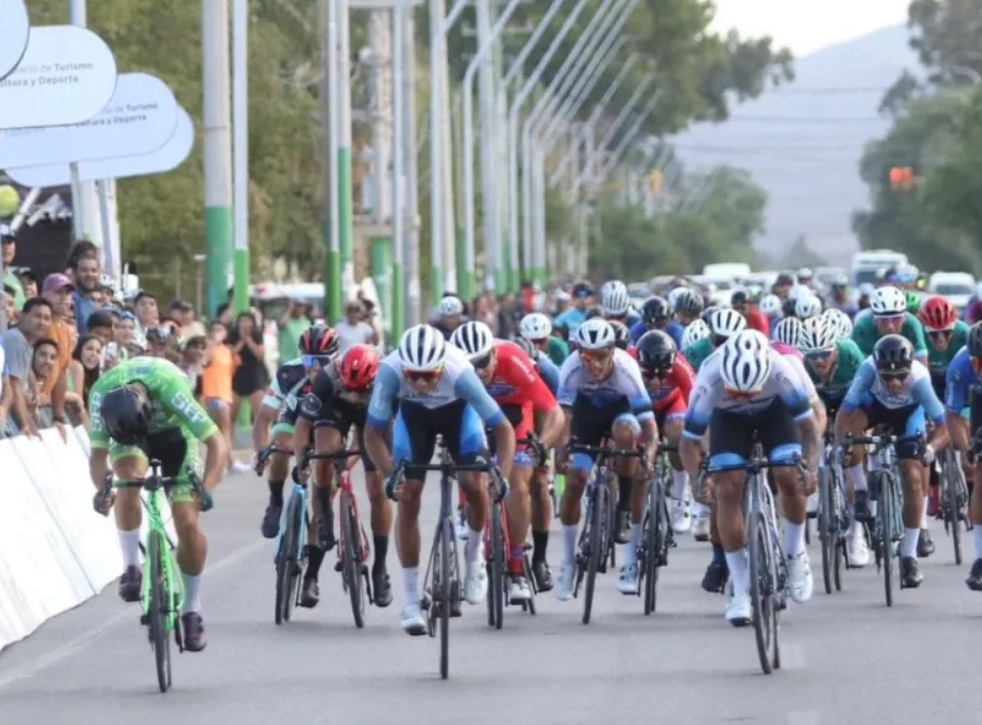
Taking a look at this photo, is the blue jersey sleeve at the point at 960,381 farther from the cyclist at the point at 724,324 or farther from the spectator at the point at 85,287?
the spectator at the point at 85,287

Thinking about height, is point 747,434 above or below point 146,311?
below

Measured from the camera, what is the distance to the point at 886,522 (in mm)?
16688

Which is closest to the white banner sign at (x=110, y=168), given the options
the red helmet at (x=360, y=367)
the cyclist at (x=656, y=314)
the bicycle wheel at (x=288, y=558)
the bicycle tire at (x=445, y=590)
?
the cyclist at (x=656, y=314)

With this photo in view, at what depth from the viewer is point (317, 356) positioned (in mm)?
16359

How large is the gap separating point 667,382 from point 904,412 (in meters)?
1.60

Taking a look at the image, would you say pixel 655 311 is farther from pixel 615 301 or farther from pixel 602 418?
pixel 602 418

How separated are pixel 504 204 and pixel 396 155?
35038mm

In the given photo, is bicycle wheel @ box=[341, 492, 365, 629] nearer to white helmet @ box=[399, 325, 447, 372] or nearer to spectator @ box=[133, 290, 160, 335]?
white helmet @ box=[399, 325, 447, 372]

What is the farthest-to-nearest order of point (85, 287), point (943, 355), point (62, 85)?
point (85, 287) < point (62, 85) < point (943, 355)

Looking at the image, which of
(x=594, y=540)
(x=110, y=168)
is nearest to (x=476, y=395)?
(x=594, y=540)

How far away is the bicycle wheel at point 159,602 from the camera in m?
13.1

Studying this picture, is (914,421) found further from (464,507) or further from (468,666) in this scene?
(468,666)

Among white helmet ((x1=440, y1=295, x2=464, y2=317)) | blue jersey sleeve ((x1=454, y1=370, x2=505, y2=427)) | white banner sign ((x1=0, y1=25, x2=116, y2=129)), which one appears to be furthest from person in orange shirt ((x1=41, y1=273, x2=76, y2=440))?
blue jersey sleeve ((x1=454, y1=370, x2=505, y2=427))

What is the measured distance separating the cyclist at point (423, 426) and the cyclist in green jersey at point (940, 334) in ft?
20.6
